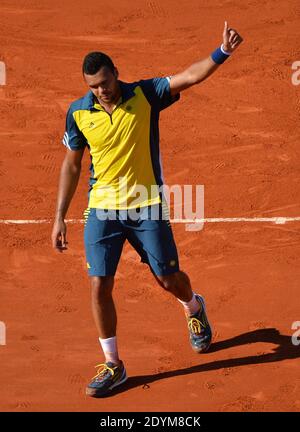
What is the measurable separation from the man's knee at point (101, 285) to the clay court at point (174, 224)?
902 millimetres

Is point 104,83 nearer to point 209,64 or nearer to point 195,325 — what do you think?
point 209,64

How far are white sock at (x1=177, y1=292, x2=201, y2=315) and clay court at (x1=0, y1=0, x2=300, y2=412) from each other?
0.42 m

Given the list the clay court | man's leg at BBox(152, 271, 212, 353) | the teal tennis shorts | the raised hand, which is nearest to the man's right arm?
the teal tennis shorts

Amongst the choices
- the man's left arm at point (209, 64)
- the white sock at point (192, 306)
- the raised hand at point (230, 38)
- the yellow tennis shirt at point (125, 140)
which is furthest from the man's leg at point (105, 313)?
the raised hand at point (230, 38)

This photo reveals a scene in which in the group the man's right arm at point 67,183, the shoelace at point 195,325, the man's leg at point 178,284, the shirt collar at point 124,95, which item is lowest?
the shoelace at point 195,325

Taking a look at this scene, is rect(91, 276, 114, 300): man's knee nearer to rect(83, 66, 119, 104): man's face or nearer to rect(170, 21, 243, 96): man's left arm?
rect(83, 66, 119, 104): man's face

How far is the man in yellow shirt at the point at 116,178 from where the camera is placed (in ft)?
28.7

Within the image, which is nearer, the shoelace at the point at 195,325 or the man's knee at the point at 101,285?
the man's knee at the point at 101,285

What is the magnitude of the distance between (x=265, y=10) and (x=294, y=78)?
1452 mm

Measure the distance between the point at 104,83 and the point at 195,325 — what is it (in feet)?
8.21

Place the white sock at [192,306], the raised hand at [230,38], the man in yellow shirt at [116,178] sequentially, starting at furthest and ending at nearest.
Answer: the white sock at [192,306] < the man in yellow shirt at [116,178] < the raised hand at [230,38]

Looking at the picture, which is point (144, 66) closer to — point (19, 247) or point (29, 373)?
point (19, 247)

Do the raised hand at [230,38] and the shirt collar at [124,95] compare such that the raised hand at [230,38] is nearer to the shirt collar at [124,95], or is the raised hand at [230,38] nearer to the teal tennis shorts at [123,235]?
the shirt collar at [124,95]

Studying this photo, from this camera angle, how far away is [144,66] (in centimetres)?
1430
